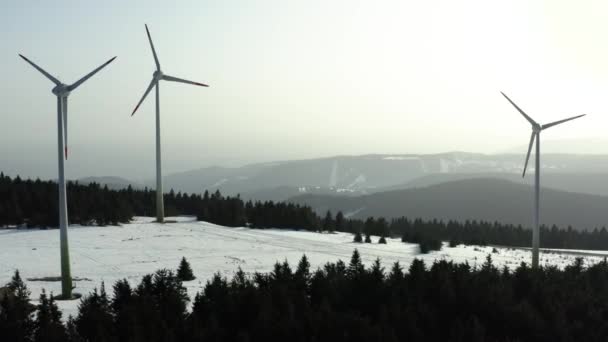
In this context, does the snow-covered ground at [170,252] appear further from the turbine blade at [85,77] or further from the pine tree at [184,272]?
the turbine blade at [85,77]

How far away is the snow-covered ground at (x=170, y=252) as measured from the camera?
34.2 metres

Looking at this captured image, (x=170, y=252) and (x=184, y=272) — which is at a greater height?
(x=184, y=272)

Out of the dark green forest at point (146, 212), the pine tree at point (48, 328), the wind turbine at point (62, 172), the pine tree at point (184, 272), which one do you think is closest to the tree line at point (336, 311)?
the pine tree at point (48, 328)

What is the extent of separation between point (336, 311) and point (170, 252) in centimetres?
2562

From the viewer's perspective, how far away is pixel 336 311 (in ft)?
71.6

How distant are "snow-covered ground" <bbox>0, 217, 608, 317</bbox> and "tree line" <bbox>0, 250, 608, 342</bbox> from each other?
5456 mm

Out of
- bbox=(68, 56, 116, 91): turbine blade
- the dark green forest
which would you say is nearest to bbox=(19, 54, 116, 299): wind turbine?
bbox=(68, 56, 116, 91): turbine blade

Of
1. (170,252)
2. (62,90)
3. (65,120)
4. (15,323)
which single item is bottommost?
(170,252)

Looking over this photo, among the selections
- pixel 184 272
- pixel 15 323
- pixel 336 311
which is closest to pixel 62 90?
pixel 184 272

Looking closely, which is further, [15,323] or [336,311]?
[336,311]

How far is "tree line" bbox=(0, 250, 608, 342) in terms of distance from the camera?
60.1ft

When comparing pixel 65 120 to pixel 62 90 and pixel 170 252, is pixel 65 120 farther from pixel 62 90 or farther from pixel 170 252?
pixel 170 252

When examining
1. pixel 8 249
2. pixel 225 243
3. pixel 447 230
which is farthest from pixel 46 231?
pixel 447 230

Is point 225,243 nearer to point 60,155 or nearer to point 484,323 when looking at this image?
point 60,155
